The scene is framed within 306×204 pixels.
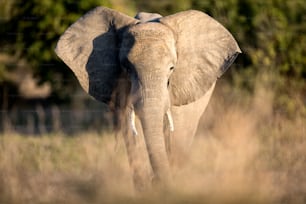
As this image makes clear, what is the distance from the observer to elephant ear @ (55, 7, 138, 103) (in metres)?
6.42

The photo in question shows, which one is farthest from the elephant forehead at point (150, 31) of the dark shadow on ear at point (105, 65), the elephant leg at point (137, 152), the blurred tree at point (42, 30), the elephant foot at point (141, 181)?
the blurred tree at point (42, 30)

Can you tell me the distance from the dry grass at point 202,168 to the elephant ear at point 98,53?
63cm

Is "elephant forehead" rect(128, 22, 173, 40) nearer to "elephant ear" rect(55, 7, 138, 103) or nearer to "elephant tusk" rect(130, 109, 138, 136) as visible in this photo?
"elephant ear" rect(55, 7, 138, 103)

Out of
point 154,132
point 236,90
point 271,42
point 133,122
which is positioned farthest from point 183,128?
Result: point 271,42

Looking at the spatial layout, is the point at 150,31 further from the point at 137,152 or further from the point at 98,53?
the point at 137,152

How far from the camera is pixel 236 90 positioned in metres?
10.1

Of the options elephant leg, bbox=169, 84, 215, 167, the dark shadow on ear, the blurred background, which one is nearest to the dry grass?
the blurred background

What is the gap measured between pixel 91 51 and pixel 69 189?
Answer: 3.64ft

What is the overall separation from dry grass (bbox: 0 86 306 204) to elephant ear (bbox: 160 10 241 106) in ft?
2.08

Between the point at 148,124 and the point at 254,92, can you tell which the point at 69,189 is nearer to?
the point at 148,124

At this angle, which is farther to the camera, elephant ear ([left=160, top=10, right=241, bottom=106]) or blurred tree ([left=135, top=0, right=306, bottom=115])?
blurred tree ([left=135, top=0, right=306, bottom=115])

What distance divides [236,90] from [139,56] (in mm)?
4399

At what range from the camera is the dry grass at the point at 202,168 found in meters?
5.78

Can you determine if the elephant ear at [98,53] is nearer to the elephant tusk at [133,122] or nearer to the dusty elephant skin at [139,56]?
the dusty elephant skin at [139,56]
